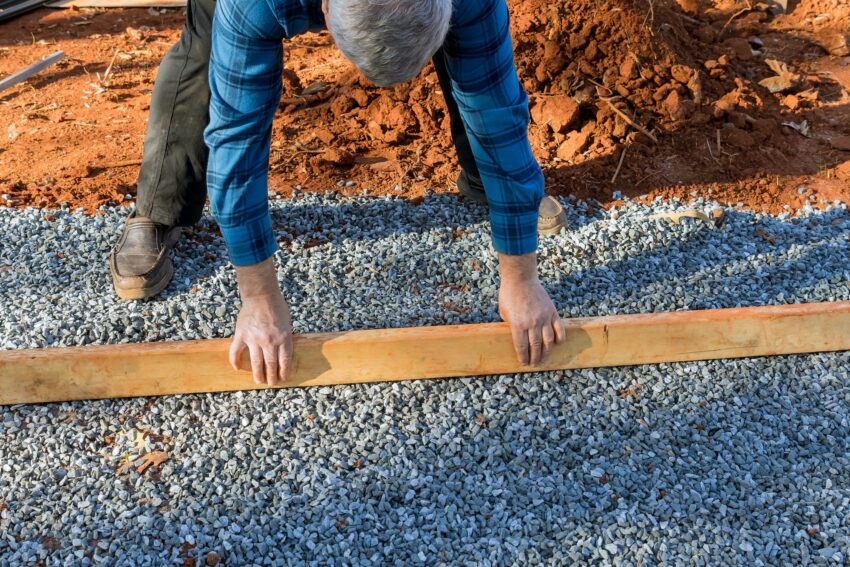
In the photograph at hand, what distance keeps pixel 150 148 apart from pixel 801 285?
2901mm

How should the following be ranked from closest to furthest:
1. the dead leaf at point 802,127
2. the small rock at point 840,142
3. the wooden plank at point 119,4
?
the small rock at point 840,142, the dead leaf at point 802,127, the wooden plank at point 119,4

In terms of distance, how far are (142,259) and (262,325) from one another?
1083 millimetres

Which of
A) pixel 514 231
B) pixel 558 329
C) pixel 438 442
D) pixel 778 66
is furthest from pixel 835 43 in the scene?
pixel 438 442

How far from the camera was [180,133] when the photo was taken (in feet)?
10.9

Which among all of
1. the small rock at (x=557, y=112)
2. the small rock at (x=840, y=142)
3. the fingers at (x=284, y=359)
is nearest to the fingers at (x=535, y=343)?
the fingers at (x=284, y=359)

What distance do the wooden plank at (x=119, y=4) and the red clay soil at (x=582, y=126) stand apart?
2327 mm

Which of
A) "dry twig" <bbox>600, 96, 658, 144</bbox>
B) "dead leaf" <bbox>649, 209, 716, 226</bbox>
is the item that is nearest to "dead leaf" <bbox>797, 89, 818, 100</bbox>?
"dry twig" <bbox>600, 96, 658, 144</bbox>

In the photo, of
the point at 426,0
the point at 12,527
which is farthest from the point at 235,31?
the point at 12,527

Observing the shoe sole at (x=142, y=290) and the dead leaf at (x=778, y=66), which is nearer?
the shoe sole at (x=142, y=290)

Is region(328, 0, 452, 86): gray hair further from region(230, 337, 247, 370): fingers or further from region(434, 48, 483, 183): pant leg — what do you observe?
region(434, 48, 483, 183): pant leg

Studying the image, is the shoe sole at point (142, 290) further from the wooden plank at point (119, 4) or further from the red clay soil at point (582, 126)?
the wooden plank at point (119, 4)

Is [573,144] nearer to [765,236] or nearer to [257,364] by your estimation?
[765,236]

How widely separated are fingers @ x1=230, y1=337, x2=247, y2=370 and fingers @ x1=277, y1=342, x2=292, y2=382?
0.12 meters

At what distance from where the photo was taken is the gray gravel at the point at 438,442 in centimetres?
234
